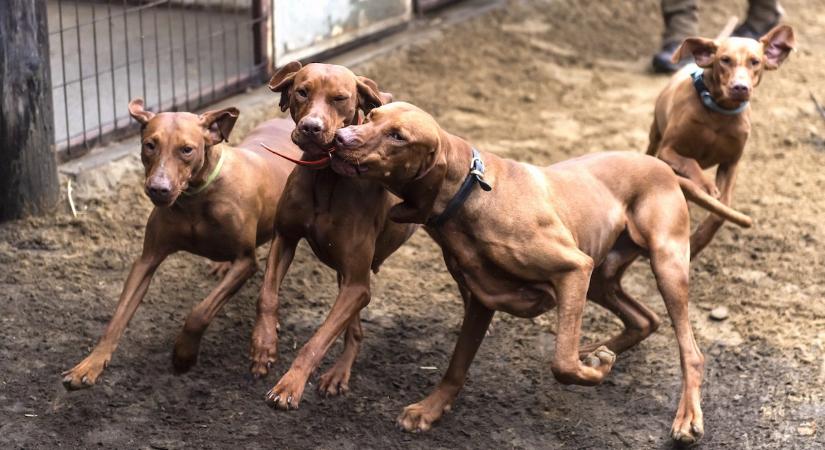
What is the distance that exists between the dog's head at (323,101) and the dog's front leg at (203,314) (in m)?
0.77

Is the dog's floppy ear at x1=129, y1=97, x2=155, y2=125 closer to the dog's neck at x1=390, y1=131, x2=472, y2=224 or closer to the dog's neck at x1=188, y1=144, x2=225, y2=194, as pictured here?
the dog's neck at x1=188, y1=144, x2=225, y2=194

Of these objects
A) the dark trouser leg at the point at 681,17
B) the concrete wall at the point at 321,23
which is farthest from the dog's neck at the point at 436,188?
the dark trouser leg at the point at 681,17

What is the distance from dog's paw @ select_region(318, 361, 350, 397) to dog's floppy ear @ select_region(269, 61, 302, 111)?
3.73 feet

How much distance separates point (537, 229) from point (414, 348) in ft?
4.16

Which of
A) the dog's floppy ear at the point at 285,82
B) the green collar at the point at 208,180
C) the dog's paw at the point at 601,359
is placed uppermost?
the dog's floppy ear at the point at 285,82

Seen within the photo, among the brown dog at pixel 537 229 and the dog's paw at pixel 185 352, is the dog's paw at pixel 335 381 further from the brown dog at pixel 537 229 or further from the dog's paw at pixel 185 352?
the dog's paw at pixel 185 352

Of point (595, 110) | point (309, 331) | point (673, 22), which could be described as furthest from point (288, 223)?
point (673, 22)

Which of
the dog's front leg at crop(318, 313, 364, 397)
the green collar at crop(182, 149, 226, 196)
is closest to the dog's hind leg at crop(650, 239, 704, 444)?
the dog's front leg at crop(318, 313, 364, 397)

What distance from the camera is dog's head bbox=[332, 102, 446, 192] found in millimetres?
4406

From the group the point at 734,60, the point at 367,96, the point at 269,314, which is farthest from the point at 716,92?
the point at 269,314

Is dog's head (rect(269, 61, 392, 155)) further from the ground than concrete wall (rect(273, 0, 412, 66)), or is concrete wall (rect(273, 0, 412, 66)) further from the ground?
dog's head (rect(269, 61, 392, 155))

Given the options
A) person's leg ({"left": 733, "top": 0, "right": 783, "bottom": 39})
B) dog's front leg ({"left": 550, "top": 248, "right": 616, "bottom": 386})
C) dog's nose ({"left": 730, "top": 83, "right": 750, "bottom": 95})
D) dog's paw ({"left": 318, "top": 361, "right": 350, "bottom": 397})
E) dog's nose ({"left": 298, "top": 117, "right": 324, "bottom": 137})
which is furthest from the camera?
person's leg ({"left": 733, "top": 0, "right": 783, "bottom": 39})

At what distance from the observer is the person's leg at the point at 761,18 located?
→ 10422 millimetres

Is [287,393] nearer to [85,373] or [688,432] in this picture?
[85,373]
